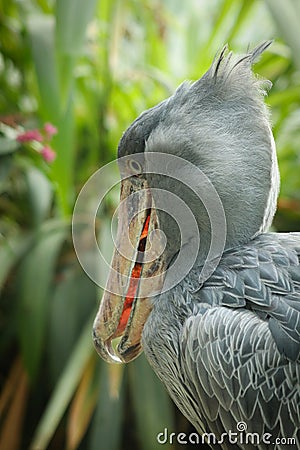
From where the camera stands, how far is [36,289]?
1.86m

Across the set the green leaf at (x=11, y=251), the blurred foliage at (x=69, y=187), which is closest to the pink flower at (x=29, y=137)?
the blurred foliage at (x=69, y=187)

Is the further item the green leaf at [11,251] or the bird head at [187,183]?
the green leaf at [11,251]

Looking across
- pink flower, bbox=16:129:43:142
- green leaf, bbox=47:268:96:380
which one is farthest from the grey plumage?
green leaf, bbox=47:268:96:380

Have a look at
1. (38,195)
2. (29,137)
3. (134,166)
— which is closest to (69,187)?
(38,195)

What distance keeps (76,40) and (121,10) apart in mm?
574

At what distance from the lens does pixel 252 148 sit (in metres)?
0.97

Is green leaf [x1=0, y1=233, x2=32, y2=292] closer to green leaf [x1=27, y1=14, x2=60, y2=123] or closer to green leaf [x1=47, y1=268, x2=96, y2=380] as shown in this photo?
green leaf [x1=47, y1=268, x2=96, y2=380]

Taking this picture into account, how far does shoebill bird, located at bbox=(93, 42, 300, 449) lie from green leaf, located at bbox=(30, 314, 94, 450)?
2.17 feet

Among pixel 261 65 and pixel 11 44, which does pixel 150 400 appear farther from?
pixel 11 44

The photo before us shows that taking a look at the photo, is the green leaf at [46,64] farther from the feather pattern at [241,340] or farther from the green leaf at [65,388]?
the feather pattern at [241,340]

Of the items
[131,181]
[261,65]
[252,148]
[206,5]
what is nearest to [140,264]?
[131,181]

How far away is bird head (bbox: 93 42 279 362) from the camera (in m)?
0.96

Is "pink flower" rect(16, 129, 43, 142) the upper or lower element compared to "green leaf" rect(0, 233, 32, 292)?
upper

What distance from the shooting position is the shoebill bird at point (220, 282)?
906mm
